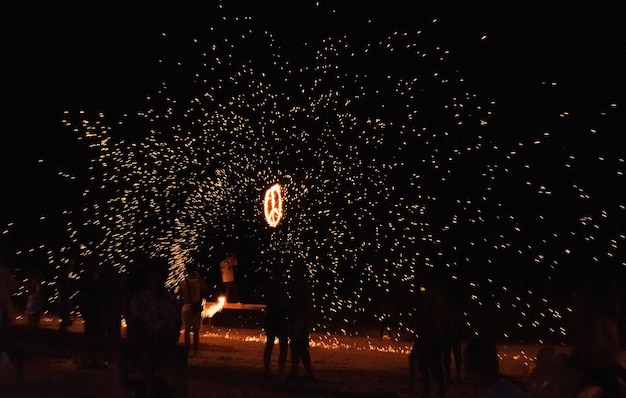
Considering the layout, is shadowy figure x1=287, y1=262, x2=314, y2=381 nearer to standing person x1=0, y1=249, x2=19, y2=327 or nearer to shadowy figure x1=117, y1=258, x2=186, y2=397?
standing person x1=0, y1=249, x2=19, y2=327

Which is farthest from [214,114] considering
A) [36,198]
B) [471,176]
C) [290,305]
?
[36,198]

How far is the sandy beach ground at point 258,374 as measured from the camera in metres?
11.6

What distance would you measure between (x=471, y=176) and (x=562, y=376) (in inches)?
1124

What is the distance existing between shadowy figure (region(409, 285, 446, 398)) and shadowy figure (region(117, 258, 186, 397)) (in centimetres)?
468

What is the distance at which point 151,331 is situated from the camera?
7.14 m

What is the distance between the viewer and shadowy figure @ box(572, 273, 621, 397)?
22.5 ft

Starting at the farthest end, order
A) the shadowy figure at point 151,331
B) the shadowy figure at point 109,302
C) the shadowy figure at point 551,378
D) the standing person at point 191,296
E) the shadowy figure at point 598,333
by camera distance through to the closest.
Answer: the standing person at point 191,296 → the shadowy figure at point 109,302 → the shadowy figure at point 151,331 → the shadowy figure at point 598,333 → the shadowy figure at point 551,378

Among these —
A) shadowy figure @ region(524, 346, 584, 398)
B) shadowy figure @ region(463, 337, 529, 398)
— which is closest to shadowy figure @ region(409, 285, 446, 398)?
shadowy figure @ region(524, 346, 584, 398)

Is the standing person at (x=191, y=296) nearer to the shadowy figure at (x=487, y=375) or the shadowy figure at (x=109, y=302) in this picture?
the shadowy figure at (x=109, y=302)

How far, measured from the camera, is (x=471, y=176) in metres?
34.4

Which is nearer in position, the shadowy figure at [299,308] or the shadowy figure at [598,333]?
the shadowy figure at [598,333]

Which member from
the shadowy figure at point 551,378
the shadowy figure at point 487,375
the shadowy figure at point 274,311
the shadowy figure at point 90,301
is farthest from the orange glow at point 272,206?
the shadowy figure at point 487,375

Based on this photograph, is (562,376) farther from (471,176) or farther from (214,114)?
(471,176)

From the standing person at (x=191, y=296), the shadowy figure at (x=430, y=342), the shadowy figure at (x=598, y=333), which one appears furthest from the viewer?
the standing person at (x=191, y=296)
